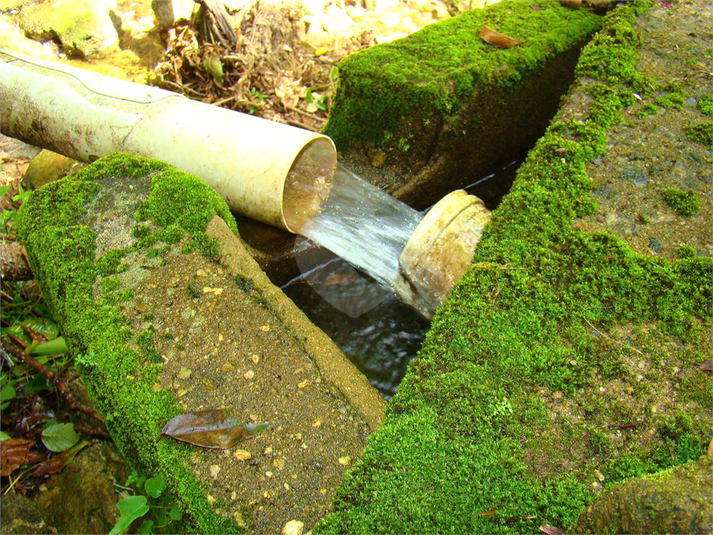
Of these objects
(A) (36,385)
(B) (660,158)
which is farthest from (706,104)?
(A) (36,385)

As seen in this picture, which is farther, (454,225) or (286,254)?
(286,254)

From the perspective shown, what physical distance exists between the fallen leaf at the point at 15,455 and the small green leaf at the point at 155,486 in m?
1.17

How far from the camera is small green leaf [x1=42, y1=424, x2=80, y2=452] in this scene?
8.64 ft

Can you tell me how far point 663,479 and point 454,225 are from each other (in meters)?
Answer: 1.58

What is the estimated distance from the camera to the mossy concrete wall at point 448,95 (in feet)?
11.2

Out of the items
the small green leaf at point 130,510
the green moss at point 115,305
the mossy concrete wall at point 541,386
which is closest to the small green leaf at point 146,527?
the small green leaf at point 130,510

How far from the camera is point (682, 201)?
2.47 meters

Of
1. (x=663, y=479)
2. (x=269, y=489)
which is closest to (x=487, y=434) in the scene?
(x=663, y=479)

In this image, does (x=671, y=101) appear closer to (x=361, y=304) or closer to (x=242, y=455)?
(x=361, y=304)

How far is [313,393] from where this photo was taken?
2029mm

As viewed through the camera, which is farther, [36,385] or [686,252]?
[36,385]

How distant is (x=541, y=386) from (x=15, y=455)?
258 centimetres

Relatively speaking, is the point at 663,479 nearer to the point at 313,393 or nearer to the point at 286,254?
the point at 313,393

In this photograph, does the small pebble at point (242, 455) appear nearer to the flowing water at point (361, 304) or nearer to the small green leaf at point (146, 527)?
the small green leaf at point (146, 527)
